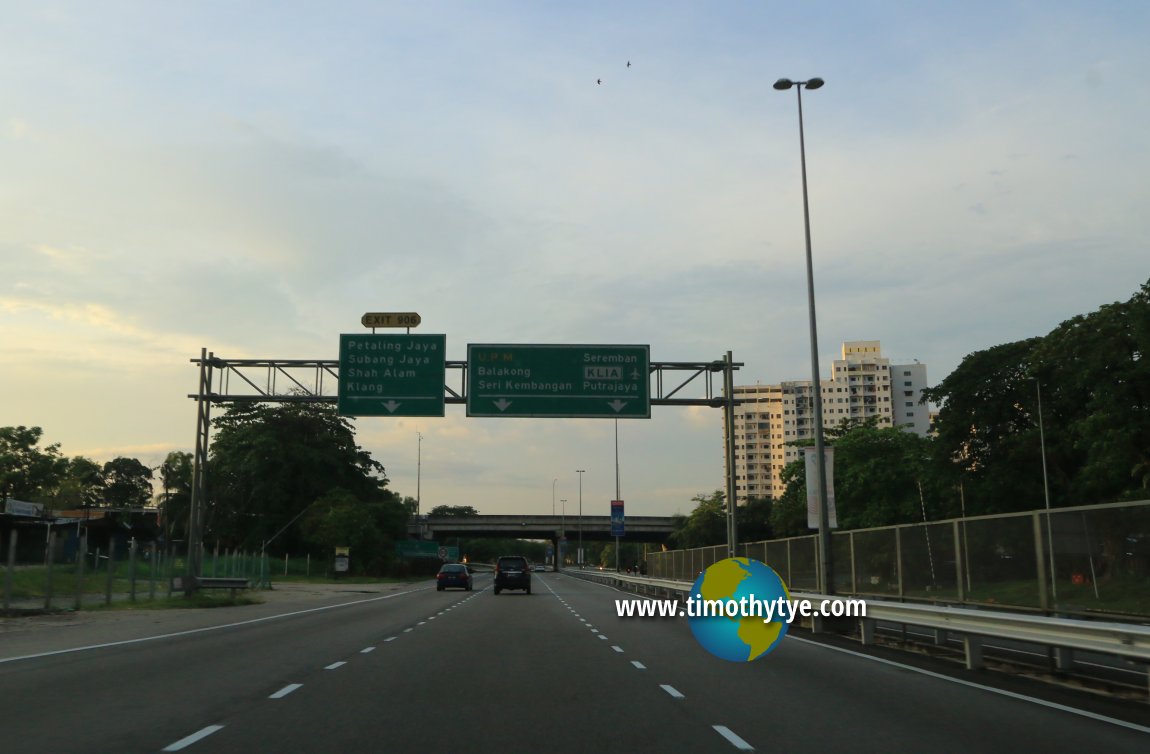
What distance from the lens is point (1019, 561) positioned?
1792 cm

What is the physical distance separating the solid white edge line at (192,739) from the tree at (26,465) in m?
101

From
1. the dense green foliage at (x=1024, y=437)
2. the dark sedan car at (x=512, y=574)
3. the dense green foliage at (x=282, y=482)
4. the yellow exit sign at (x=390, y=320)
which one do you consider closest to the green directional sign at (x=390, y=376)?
the yellow exit sign at (x=390, y=320)

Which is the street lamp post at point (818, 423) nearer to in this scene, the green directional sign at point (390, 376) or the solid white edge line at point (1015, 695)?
the solid white edge line at point (1015, 695)

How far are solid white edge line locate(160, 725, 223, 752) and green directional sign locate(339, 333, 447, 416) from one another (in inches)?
1030

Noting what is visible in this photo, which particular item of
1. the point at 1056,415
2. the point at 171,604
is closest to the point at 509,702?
the point at 171,604

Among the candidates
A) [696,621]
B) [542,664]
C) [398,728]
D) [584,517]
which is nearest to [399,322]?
[696,621]

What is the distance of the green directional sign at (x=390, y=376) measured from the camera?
3606 cm

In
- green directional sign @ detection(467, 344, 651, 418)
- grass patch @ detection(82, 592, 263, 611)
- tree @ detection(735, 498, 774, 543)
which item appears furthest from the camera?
tree @ detection(735, 498, 774, 543)

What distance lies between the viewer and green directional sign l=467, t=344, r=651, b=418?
36.0 m

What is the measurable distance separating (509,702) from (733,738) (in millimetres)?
3318

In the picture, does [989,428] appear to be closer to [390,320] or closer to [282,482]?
[390,320]

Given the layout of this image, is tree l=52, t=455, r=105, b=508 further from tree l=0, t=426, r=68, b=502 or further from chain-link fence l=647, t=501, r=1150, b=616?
chain-link fence l=647, t=501, r=1150, b=616

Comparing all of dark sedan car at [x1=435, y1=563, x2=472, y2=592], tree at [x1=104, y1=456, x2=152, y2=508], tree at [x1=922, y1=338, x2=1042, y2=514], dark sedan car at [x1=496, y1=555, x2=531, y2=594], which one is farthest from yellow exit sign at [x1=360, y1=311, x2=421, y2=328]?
tree at [x1=104, y1=456, x2=152, y2=508]

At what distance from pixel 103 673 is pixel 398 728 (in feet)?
22.6
